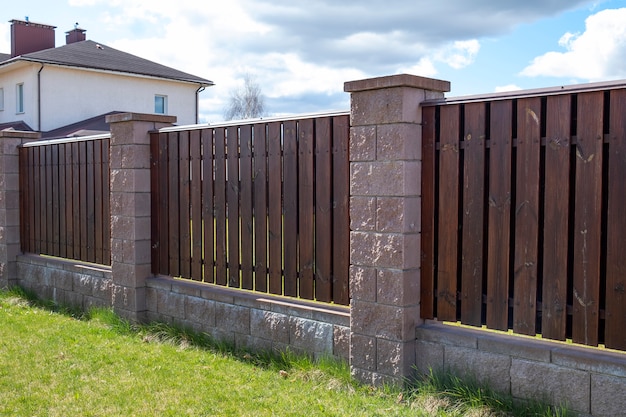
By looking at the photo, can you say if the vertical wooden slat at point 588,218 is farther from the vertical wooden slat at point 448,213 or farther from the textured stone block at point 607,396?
the vertical wooden slat at point 448,213

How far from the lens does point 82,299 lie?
8.25 m

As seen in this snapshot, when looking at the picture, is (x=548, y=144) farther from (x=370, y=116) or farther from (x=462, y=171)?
(x=370, y=116)

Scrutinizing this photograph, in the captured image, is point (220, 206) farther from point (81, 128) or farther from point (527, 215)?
point (81, 128)

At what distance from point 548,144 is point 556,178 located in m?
0.22

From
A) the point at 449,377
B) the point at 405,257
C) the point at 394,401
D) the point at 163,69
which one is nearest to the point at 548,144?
the point at 405,257

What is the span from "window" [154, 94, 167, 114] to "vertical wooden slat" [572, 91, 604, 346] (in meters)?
24.6

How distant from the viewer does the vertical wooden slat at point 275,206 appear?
5.86m

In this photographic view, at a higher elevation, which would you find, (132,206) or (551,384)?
(132,206)

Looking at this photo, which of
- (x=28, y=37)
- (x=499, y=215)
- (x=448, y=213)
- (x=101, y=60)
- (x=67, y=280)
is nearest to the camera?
(x=499, y=215)

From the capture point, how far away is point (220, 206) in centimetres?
651

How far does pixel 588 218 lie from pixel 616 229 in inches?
6.7

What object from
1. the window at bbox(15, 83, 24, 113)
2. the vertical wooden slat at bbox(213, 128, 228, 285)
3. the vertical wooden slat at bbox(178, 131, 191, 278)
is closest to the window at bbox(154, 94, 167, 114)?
the window at bbox(15, 83, 24, 113)

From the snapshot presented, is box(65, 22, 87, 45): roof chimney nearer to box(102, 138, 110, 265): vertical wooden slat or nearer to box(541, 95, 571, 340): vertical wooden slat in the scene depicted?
box(102, 138, 110, 265): vertical wooden slat

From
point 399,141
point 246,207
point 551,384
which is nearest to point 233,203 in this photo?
point 246,207
